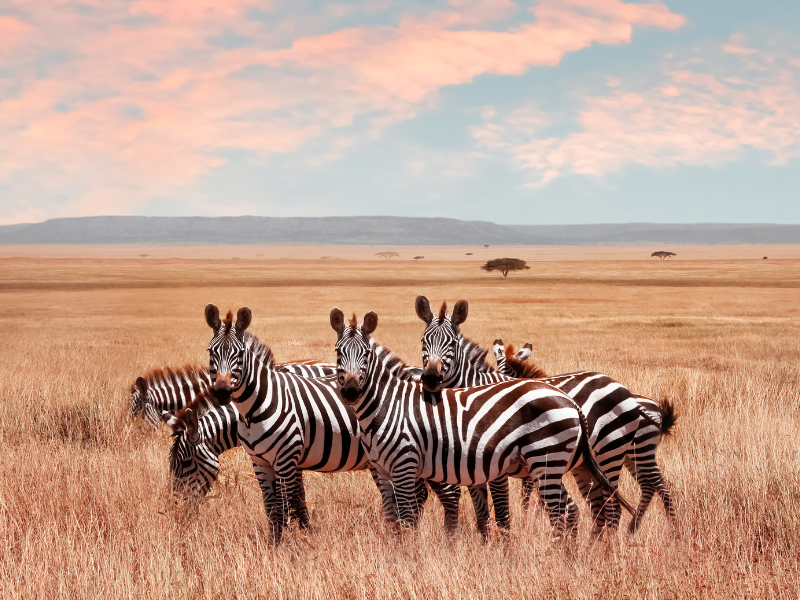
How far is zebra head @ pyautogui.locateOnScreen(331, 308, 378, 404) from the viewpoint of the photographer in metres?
5.57

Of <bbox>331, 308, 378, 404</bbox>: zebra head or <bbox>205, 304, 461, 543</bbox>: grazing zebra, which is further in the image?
<bbox>205, 304, 461, 543</bbox>: grazing zebra

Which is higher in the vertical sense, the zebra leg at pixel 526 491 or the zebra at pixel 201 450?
the zebra at pixel 201 450

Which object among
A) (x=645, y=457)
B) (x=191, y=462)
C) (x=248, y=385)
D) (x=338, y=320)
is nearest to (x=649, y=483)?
(x=645, y=457)

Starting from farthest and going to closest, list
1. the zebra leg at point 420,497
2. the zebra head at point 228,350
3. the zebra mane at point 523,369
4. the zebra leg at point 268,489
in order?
the zebra mane at point 523,369 < the zebra leg at point 268,489 < the zebra leg at point 420,497 < the zebra head at point 228,350

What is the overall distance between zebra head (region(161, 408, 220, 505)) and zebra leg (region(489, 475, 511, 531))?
3.07 metres

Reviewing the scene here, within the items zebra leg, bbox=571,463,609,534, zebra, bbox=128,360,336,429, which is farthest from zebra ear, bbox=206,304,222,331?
zebra, bbox=128,360,336,429

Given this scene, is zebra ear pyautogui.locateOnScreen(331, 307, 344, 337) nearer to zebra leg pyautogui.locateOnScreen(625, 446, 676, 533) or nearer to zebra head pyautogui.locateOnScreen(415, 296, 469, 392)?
zebra head pyautogui.locateOnScreen(415, 296, 469, 392)

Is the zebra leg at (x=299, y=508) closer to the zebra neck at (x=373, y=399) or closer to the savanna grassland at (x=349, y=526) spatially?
the savanna grassland at (x=349, y=526)

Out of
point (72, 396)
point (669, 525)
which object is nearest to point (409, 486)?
point (669, 525)

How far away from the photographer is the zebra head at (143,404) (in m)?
10.9

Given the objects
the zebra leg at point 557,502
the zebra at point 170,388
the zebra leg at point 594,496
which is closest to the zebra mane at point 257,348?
the zebra leg at point 557,502

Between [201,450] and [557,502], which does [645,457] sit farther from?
[201,450]

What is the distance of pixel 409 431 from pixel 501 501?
1522 millimetres

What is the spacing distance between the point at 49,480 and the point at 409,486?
5501 mm
